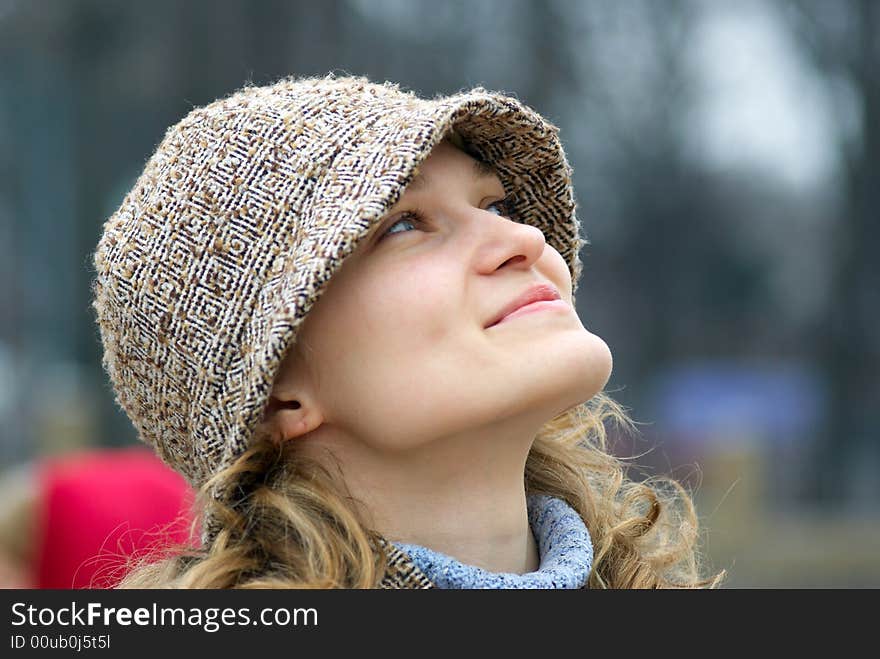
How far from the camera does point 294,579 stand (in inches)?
86.1

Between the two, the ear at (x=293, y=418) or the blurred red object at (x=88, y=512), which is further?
the blurred red object at (x=88, y=512)

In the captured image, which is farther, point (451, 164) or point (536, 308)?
point (451, 164)

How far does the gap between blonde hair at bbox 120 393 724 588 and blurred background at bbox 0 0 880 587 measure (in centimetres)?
960

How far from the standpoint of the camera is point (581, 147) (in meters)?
17.5

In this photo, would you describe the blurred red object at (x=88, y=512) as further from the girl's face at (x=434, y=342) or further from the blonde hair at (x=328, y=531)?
the girl's face at (x=434, y=342)

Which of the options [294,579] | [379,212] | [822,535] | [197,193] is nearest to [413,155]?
[379,212]

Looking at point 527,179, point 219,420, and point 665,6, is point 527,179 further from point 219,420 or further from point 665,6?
point 665,6

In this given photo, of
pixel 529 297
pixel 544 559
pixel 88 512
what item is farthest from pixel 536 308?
pixel 88 512

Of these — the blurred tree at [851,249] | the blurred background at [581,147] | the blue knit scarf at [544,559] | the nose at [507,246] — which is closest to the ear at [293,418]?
the blue knit scarf at [544,559]

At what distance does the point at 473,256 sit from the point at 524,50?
15.0 metres

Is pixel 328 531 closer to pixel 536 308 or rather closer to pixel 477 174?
pixel 536 308

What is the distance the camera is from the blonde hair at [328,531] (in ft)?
7.21

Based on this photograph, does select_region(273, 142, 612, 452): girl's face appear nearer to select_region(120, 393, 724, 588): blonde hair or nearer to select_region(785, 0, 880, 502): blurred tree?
select_region(120, 393, 724, 588): blonde hair

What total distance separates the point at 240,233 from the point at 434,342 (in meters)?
0.42
